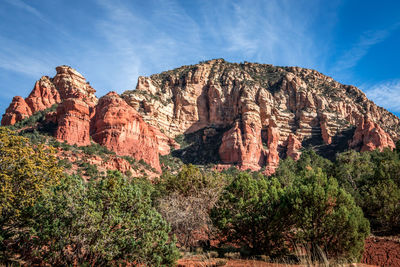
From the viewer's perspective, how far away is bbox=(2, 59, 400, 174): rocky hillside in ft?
186

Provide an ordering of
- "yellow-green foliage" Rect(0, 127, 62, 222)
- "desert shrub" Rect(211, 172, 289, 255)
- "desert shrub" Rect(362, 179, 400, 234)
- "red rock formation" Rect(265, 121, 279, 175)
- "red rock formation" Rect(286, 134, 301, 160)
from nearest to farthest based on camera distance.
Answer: "yellow-green foliage" Rect(0, 127, 62, 222), "desert shrub" Rect(211, 172, 289, 255), "desert shrub" Rect(362, 179, 400, 234), "red rock formation" Rect(265, 121, 279, 175), "red rock formation" Rect(286, 134, 301, 160)

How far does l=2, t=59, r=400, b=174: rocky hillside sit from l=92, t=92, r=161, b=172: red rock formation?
236 mm

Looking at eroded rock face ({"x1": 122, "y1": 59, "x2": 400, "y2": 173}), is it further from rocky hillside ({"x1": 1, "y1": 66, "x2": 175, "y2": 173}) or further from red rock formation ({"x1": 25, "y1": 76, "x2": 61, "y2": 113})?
red rock formation ({"x1": 25, "y1": 76, "x2": 61, "y2": 113})

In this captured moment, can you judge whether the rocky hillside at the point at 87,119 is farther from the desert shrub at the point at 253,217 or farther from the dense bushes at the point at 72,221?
the dense bushes at the point at 72,221

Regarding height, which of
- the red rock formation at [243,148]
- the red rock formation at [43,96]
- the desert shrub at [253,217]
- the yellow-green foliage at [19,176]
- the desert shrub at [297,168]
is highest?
the red rock formation at [43,96]

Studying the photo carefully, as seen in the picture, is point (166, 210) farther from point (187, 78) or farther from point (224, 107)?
point (187, 78)

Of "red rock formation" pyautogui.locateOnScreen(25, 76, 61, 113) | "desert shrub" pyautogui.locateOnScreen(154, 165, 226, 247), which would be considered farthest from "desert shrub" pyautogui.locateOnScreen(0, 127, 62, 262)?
"red rock formation" pyautogui.locateOnScreen(25, 76, 61, 113)

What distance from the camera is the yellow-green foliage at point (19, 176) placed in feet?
29.5

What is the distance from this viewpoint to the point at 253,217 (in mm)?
13312

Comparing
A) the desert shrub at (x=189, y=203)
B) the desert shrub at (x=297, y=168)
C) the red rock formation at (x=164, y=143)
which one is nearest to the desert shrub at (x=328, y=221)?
the desert shrub at (x=189, y=203)

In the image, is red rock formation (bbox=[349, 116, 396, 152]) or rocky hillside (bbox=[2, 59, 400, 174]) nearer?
rocky hillside (bbox=[2, 59, 400, 174])

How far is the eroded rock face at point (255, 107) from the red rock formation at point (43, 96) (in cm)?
1987

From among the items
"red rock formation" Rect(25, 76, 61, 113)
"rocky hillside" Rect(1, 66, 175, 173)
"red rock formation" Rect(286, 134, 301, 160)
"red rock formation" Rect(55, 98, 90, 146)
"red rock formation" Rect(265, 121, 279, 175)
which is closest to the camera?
"red rock formation" Rect(55, 98, 90, 146)

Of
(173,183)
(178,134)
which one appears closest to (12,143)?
(173,183)
